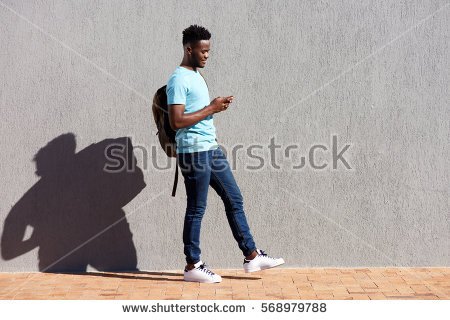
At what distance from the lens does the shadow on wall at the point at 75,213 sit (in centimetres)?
784

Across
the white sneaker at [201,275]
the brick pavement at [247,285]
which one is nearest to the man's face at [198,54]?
the white sneaker at [201,275]

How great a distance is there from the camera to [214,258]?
25.6ft

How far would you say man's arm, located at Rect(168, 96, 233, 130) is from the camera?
7.03 meters

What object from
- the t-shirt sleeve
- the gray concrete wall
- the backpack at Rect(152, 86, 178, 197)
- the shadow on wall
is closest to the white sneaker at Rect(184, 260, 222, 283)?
the gray concrete wall

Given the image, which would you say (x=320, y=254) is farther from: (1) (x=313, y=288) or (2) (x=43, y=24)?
(2) (x=43, y=24)

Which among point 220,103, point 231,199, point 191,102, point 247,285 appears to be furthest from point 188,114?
point 247,285

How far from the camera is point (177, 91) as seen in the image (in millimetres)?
7047

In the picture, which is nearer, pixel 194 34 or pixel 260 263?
pixel 194 34

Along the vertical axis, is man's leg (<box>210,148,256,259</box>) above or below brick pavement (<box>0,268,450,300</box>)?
above

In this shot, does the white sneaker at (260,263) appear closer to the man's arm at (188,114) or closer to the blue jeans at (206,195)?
the blue jeans at (206,195)

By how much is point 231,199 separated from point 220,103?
2.39 feet

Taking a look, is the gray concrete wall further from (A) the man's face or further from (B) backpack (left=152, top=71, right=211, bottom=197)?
(A) the man's face

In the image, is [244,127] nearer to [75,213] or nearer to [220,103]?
[220,103]

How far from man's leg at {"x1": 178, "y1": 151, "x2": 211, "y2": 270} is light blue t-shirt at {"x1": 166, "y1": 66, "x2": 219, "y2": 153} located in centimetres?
7
